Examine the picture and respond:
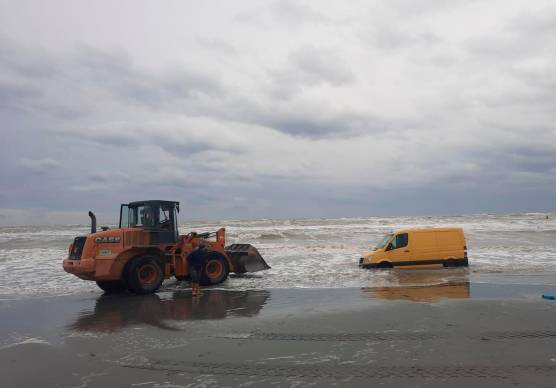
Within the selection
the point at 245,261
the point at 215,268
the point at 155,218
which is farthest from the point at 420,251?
the point at 155,218

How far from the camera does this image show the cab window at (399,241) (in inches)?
731

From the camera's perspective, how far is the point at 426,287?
44.5 ft

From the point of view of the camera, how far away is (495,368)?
6227 millimetres

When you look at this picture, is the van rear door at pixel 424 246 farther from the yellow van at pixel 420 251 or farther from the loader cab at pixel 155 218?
the loader cab at pixel 155 218

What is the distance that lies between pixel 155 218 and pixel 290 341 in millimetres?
8284

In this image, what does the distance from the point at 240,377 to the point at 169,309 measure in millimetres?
5531

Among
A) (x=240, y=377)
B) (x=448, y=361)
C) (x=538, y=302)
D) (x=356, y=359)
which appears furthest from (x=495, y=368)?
(x=538, y=302)

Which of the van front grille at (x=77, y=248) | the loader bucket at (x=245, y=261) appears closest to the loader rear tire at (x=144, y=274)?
the van front grille at (x=77, y=248)

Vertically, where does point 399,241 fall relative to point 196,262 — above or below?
above

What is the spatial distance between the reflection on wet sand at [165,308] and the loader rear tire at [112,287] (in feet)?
2.07

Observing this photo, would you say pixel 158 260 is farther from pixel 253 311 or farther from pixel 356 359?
pixel 356 359

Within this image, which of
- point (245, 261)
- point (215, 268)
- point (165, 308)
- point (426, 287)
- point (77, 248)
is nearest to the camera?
point (165, 308)

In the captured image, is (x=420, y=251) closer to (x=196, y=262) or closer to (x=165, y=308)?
(x=196, y=262)

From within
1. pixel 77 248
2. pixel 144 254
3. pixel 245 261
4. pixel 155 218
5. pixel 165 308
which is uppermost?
pixel 155 218
